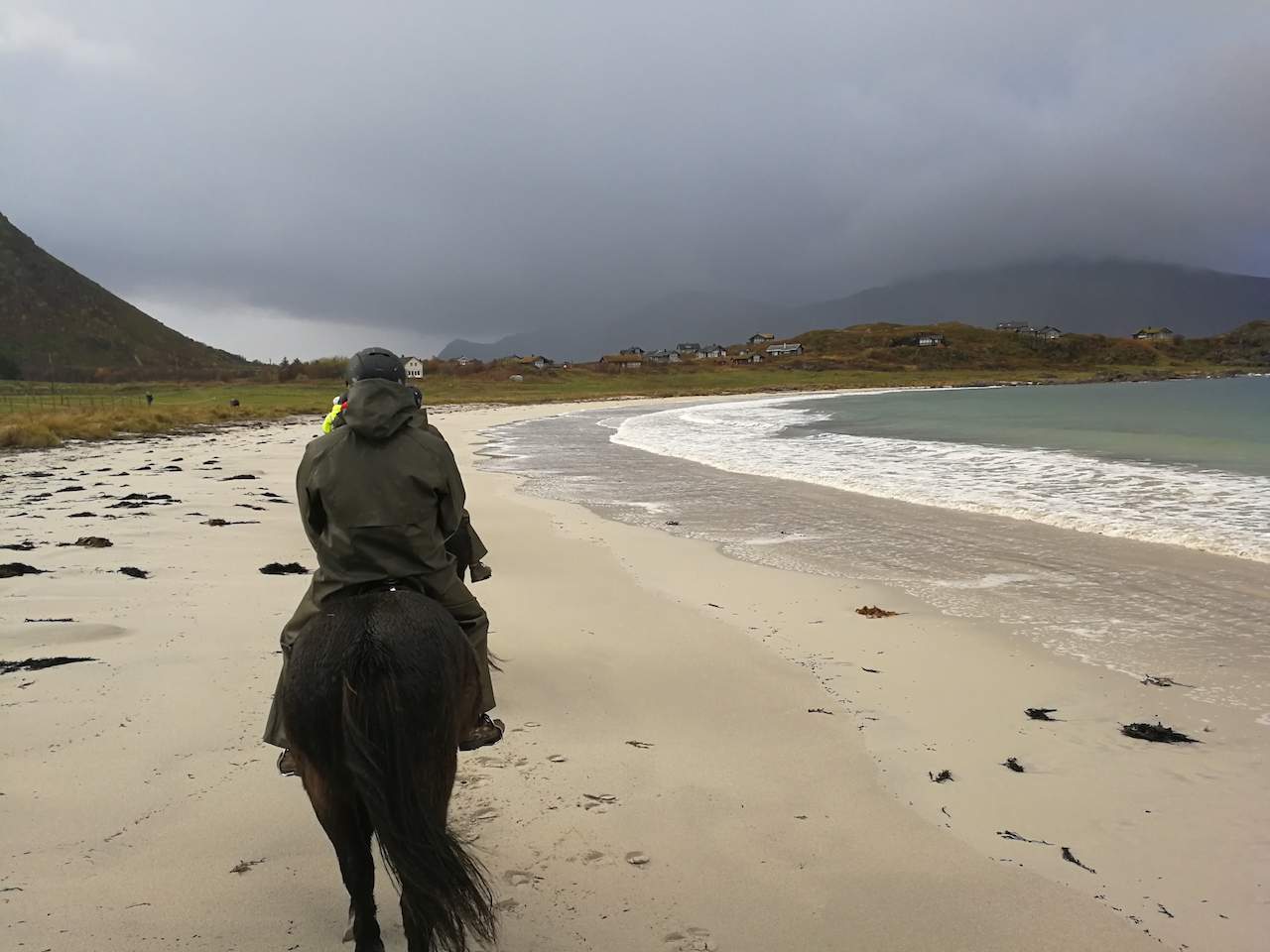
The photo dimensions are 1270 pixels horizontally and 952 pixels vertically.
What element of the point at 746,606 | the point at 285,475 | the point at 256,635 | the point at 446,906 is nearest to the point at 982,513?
the point at 746,606

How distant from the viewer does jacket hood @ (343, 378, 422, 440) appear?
2.98 m

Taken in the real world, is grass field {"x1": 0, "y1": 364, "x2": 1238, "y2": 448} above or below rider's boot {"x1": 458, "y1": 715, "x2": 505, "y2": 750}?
above

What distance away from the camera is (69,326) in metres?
118

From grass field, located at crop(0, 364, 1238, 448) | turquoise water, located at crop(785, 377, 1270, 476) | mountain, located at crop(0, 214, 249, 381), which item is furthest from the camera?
mountain, located at crop(0, 214, 249, 381)

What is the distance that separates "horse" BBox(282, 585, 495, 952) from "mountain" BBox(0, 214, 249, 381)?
112 metres

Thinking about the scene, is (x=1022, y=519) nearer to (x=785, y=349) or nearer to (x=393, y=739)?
(x=393, y=739)

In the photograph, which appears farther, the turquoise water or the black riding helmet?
the turquoise water

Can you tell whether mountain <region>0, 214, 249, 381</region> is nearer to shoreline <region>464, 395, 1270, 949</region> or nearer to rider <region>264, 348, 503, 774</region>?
shoreline <region>464, 395, 1270, 949</region>

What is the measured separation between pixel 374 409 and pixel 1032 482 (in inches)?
672

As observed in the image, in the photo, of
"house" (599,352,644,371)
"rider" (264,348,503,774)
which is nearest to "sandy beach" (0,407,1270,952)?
"rider" (264,348,503,774)

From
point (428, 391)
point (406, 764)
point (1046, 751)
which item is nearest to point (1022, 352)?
point (428, 391)

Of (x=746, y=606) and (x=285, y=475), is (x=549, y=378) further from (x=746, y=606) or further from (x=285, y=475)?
(x=746, y=606)

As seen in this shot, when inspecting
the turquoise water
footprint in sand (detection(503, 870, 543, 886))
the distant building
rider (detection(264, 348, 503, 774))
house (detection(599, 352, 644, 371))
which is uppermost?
the distant building

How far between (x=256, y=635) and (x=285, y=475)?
1317 centimetres
